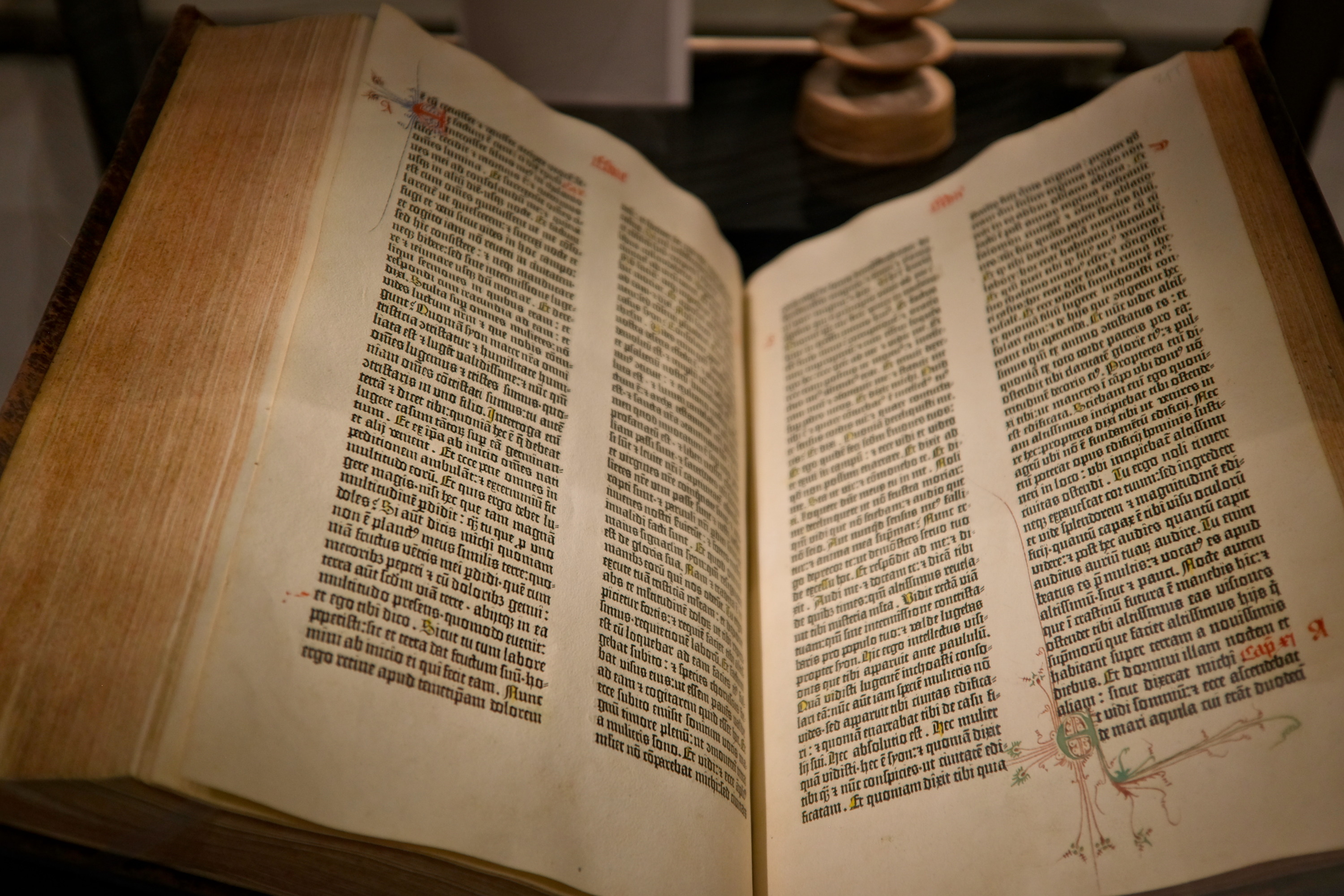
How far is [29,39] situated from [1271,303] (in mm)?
1058

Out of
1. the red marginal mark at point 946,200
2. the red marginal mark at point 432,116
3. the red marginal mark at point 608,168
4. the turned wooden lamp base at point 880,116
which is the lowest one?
the red marginal mark at point 432,116

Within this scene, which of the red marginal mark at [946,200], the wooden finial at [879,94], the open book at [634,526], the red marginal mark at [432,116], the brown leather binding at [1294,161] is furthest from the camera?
the wooden finial at [879,94]

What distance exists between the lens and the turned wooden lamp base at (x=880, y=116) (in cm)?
98

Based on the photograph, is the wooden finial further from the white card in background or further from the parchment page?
the parchment page

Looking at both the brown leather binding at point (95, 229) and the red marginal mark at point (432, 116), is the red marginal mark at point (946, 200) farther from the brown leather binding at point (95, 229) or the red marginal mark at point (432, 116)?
the brown leather binding at point (95, 229)

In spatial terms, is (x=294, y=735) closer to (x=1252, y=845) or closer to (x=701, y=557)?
(x=701, y=557)

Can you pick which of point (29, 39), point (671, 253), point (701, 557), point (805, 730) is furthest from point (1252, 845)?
point (29, 39)

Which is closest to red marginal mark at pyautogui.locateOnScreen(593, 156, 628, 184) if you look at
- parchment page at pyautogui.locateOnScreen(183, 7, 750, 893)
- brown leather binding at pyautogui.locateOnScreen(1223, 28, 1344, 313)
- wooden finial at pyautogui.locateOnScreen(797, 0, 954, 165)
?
parchment page at pyautogui.locateOnScreen(183, 7, 750, 893)

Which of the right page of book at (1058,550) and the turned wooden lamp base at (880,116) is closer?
the right page of book at (1058,550)

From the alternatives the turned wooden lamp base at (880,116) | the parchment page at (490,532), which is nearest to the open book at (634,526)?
the parchment page at (490,532)

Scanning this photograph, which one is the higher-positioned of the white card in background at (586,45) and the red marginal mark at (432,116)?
the white card in background at (586,45)

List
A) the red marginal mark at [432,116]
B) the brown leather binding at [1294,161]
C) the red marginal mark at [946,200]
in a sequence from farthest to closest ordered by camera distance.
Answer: the red marginal mark at [946,200], the red marginal mark at [432,116], the brown leather binding at [1294,161]

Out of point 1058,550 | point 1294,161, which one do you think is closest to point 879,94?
point 1294,161

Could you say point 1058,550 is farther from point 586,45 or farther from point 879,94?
point 586,45
